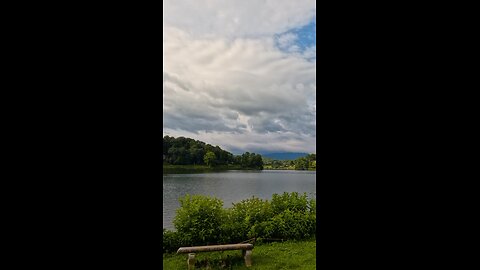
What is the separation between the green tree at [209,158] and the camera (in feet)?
27.1

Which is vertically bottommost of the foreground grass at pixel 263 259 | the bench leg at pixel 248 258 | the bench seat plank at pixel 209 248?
the foreground grass at pixel 263 259

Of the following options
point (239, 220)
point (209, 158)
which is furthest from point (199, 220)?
point (209, 158)

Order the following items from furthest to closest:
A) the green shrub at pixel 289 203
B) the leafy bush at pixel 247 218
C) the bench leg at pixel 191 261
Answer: the green shrub at pixel 289 203
the leafy bush at pixel 247 218
the bench leg at pixel 191 261

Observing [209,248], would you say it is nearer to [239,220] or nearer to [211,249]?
[211,249]

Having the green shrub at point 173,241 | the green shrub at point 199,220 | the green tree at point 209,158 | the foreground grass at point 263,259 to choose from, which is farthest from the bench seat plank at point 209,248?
the green tree at point 209,158

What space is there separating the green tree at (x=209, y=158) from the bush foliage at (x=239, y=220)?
2114 mm

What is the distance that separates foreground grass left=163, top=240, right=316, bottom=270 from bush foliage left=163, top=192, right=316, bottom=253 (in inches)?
10.7

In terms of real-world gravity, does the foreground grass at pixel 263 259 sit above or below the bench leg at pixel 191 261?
below

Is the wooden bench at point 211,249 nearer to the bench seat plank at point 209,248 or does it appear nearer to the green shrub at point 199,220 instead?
the bench seat plank at point 209,248

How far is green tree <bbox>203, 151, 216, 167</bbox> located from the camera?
27.1 feet

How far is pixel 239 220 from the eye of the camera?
6.18 metres

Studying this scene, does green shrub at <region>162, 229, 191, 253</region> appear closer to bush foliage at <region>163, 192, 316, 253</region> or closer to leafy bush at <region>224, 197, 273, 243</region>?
bush foliage at <region>163, 192, 316, 253</region>
